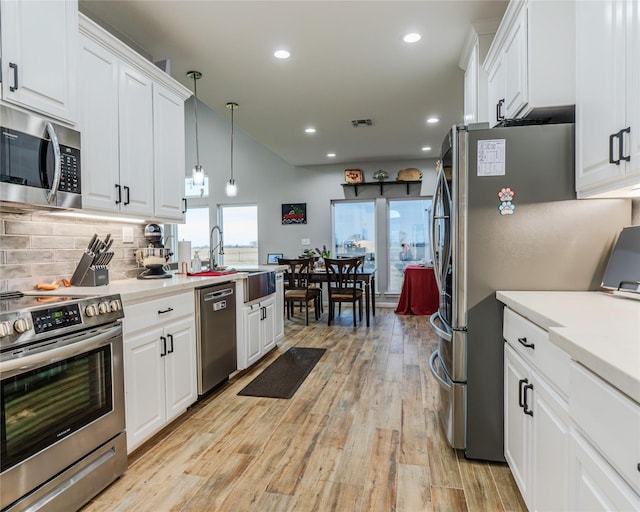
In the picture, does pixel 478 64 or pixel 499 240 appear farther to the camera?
pixel 478 64

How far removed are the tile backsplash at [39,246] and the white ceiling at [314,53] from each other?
1453 mm

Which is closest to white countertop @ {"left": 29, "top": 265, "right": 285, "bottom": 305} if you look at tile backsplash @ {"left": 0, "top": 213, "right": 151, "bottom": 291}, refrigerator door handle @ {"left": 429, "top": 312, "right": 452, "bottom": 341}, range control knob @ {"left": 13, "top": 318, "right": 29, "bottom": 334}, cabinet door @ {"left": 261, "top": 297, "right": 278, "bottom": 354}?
tile backsplash @ {"left": 0, "top": 213, "right": 151, "bottom": 291}

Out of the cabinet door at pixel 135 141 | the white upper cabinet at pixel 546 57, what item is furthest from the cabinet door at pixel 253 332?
the white upper cabinet at pixel 546 57

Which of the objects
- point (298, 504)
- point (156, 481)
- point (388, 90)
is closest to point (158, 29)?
point (388, 90)

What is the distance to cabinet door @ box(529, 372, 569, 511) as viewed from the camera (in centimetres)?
108

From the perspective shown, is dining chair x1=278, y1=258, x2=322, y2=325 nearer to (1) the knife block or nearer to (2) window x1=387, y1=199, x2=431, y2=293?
(2) window x1=387, y1=199, x2=431, y2=293

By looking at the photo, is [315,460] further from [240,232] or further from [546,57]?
[240,232]

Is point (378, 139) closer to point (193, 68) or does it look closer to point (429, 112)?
point (429, 112)

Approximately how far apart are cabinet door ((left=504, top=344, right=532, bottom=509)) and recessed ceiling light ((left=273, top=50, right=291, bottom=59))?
2.74 m

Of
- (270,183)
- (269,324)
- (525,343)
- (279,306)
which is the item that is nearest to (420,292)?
(279,306)

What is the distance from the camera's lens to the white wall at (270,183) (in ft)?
23.6

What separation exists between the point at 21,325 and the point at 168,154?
6.00ft

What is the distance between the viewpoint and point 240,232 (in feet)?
24.7

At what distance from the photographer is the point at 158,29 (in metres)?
2.68
